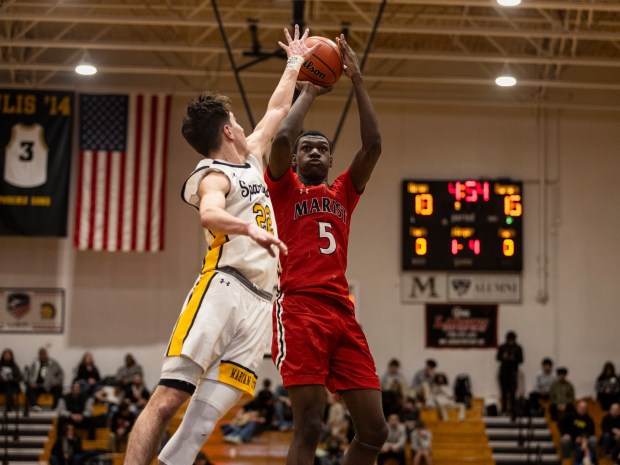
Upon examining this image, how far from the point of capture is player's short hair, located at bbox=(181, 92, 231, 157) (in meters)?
5.29

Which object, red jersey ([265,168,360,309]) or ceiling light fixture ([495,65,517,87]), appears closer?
red jersey ([265,168,360,309])

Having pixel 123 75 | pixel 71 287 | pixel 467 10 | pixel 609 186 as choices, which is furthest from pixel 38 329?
pixel 609 186

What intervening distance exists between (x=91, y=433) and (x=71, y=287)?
13.9ft

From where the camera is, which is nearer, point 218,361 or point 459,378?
point 218,361

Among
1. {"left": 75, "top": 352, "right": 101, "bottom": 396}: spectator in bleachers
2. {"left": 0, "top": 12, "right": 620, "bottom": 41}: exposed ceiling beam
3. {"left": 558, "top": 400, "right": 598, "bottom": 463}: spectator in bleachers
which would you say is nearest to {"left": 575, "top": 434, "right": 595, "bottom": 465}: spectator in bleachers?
{"left": 558, "top": 400, "right": 598, "bottom": 463}: spectator in bleachers

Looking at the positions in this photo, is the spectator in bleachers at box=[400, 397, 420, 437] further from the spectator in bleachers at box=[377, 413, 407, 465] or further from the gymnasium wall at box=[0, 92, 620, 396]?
the gymnasium wall at box=[0, 92, 620, 396]

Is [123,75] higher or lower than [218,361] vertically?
higher

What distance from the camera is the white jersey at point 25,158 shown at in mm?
22188

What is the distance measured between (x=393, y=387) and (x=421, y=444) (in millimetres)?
2889

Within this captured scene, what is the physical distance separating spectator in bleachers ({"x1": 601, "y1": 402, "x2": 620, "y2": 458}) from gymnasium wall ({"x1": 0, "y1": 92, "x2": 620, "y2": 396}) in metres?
2.98

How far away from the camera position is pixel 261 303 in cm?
516

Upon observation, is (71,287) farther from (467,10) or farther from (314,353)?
(314,353)

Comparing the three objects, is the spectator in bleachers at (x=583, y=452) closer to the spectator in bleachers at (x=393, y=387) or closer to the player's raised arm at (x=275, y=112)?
the spectator in bleachers at (x=393, y=387)

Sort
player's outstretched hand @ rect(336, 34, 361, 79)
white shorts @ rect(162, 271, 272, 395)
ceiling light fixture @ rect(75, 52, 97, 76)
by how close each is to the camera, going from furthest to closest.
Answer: ceiling light fixture @ rect(75, 52, 97, 76)
player's outstretched hand @ rect(336, 34, 361, 79)
white shorts @ rect(162, 271, 272, 395)
